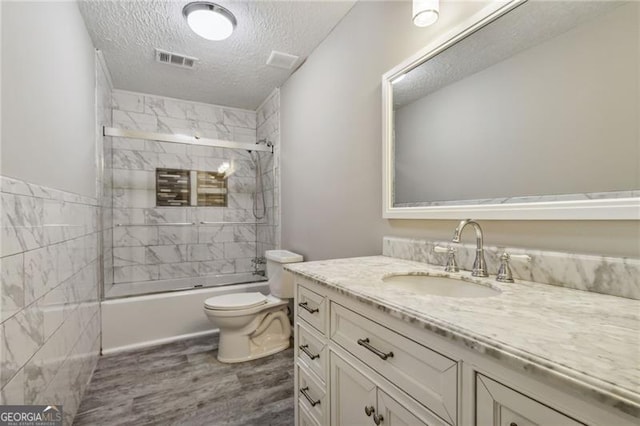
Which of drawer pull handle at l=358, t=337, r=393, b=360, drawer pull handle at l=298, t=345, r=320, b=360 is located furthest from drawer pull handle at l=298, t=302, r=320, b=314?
drawer pull handle at l=358, t=337, r=393, b=360

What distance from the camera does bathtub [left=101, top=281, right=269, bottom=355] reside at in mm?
2299

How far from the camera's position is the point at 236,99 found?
3.29m

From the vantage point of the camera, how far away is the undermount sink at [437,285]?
39.6 inches

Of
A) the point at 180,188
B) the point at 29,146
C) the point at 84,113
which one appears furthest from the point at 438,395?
the point at 180,188

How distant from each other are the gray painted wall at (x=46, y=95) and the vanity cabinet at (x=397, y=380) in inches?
47.5

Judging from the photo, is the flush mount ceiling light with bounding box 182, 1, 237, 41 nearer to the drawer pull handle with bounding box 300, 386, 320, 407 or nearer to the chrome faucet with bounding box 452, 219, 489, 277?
the chrome faucet with bounding box 452, 219, 489, 277

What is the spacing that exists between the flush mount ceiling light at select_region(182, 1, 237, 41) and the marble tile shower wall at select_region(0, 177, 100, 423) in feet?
4.36

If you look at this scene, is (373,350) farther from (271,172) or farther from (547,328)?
(271,172)

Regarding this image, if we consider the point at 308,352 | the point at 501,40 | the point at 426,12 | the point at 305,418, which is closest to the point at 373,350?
the point at 308,352

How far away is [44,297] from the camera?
1.18 meters

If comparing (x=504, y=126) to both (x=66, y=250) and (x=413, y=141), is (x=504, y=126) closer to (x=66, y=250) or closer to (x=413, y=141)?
(x=413, y=141)

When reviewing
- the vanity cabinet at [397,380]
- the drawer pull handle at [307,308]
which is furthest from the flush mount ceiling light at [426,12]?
the drawer pull handle at [307,308]

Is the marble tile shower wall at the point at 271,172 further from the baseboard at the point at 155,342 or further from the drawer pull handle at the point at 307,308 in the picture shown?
the drawer pull handle at the point at 307,308

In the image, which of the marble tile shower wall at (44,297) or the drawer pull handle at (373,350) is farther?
the marble tile shower wall at (44,297)
